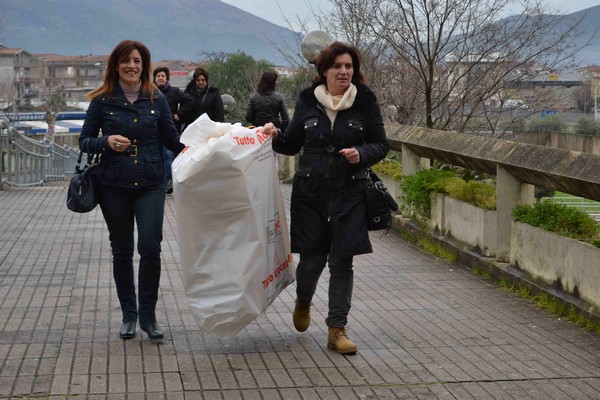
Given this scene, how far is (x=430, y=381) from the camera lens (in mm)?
6434

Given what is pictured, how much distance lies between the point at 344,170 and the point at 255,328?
1.33 metres

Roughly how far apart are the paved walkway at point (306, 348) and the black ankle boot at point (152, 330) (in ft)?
0.22

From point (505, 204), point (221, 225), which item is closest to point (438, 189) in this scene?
point (505, 204)

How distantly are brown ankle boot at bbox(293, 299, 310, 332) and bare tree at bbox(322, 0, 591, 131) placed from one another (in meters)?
9.28

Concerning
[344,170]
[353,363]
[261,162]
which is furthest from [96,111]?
[353,363]

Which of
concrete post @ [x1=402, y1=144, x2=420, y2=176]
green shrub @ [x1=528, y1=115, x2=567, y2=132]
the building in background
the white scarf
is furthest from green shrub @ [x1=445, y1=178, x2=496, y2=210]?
the building in background

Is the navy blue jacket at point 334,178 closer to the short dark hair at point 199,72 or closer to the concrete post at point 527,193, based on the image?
the concrete post at point 527,193

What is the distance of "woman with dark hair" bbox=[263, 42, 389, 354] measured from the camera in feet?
23.5

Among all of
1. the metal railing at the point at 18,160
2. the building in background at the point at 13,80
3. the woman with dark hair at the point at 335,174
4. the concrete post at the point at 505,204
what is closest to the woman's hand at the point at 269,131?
the woman with dark hair at the point at 335,174

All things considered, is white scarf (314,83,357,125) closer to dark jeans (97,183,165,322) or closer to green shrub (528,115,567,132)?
dark jeans (97,183,165,322)

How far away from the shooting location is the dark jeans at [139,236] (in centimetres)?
737

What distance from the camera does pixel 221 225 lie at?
273 inches

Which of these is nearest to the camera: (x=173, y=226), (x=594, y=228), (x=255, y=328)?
(x=255, y=328)

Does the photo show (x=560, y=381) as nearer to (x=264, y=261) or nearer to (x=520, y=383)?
(x=520, y=383)
